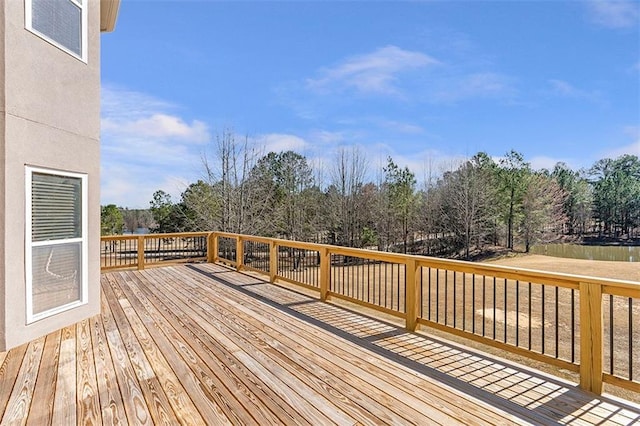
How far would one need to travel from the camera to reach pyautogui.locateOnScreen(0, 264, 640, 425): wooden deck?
2.16 m

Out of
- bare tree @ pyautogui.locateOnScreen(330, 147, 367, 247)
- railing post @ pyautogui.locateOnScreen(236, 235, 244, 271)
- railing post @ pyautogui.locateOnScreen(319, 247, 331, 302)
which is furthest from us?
bare tree @ pyautogui.locateOnScreen(330, 147, 367, 247)

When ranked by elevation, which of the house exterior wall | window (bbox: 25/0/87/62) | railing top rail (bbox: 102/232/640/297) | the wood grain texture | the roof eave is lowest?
the wood grain texture

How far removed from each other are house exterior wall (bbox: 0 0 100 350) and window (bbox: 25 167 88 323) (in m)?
0.08

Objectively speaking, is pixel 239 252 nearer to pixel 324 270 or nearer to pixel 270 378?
pixel 324 270

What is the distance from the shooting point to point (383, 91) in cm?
1931

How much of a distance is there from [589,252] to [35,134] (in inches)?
1414

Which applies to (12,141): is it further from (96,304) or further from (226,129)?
(226,129)

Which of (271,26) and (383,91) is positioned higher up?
(383,91)

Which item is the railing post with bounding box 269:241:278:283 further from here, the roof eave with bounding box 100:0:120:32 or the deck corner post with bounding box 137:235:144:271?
the roof eave with bounding box 100:0:120:32

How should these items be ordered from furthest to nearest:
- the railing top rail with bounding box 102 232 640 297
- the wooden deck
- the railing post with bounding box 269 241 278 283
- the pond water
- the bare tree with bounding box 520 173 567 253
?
the pond water → the bare tree with bounding box 520 173 567 253 → the railing post with bounding box 269 241 278 283 → the railing top rail with bounding box 102 232 640 297 → the wooden deck

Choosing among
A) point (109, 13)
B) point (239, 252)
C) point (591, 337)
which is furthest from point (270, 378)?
point (109, 13)

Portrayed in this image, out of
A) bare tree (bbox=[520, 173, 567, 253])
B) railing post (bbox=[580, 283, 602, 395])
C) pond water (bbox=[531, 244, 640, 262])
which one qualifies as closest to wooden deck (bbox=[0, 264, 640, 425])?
railing post (bbox=[580, 283, 602, 395])

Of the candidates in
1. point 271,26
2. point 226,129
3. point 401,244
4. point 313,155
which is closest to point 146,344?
point 271,26

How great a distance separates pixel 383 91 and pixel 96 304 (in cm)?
1831
